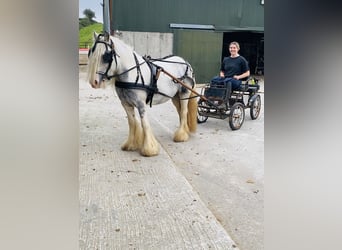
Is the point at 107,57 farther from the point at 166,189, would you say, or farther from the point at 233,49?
the point at 166,189

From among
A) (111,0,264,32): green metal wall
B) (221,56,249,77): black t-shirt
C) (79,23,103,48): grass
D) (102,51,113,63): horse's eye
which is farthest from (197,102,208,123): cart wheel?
(79,23,103,48): grass

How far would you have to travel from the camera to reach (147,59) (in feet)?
7.93

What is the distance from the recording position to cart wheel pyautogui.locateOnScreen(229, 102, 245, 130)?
3117 mm

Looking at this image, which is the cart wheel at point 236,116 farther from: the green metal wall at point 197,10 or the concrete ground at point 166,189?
the green metal wall at point 197,10

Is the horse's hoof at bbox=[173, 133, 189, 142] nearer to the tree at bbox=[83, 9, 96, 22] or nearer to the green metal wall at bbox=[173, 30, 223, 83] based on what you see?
the green metal wall at bbox=[173, 30, 223, 83]

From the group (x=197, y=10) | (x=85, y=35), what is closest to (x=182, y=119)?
(x=197, y=10)

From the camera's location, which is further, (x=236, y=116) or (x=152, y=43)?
(x=236, y=116)

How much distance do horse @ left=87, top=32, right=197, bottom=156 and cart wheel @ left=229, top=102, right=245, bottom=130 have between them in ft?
1.27

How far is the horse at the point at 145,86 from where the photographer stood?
2.17 metres

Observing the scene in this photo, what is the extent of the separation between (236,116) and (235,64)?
1297mm

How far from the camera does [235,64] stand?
1.97m
